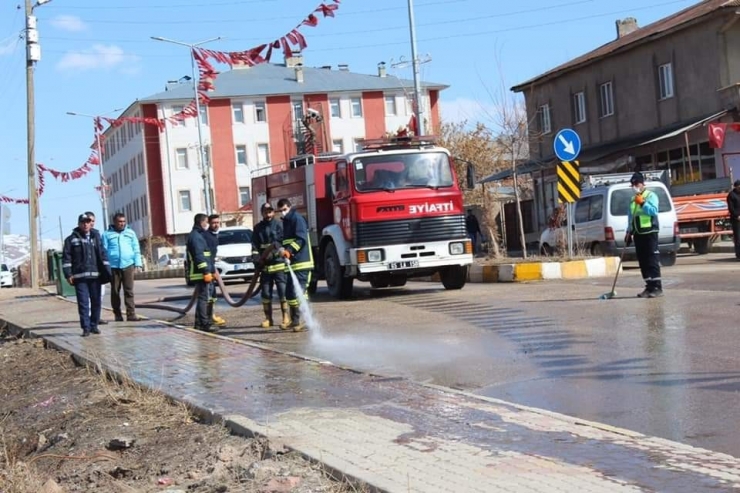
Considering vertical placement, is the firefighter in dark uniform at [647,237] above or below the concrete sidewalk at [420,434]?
above

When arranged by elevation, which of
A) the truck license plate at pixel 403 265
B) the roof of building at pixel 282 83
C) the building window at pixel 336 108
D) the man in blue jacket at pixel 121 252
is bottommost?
the truck license plate at pixel 403 265

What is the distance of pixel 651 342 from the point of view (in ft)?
32.0

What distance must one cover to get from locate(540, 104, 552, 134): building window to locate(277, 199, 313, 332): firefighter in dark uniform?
108 ft

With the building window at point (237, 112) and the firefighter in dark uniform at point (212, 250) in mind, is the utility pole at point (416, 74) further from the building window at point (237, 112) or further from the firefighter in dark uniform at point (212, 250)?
the building window at point (237, 112)

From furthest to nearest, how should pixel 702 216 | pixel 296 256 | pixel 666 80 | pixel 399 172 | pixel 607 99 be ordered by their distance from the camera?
pixel 607 99 → pixel 666 80 → pixel 702 216 → pixel 399 172 → pixel 296 256

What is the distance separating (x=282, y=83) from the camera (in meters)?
79.6

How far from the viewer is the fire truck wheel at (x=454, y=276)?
1734 centimetres

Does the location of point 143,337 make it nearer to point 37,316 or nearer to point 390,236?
point 390,236

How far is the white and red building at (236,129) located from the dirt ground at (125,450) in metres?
67.7

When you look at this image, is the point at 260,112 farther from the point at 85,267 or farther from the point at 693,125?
the point at 85,267

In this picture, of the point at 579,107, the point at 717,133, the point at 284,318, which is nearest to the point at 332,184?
the point at 284,318

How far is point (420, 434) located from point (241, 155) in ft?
243

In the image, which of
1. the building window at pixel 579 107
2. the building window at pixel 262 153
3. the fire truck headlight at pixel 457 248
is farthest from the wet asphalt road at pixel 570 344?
the building window at pixel 262 153

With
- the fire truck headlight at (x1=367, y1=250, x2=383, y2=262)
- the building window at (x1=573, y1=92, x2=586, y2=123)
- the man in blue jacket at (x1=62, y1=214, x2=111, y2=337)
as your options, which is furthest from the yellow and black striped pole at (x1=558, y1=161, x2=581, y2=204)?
the building window at (x1=573, y1=92, x2=586, y2=123)
